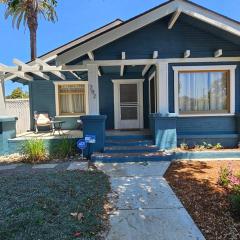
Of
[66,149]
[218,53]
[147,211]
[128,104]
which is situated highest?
[218,53]

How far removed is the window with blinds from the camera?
43.8 feet

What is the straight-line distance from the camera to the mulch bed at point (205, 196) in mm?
3716

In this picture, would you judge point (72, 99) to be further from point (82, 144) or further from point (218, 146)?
point (218, 146)

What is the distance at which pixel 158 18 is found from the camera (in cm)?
791

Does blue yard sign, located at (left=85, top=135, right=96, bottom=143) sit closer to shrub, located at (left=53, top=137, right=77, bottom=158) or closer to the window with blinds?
shrub, located at (left=53, top=137, right=77, bottom=158)

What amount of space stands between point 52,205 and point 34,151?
4211mm

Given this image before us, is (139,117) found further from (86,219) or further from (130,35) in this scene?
(86,219)

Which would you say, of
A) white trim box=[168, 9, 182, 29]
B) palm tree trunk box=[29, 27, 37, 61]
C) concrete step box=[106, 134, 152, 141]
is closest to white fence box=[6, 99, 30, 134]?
palm tree trunk box=[29, 27, 37, 61]

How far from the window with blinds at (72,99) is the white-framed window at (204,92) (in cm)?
584

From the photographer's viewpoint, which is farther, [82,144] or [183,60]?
[183,60]

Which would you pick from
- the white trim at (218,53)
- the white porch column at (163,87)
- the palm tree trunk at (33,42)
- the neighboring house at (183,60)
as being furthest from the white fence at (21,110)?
the white trim at (218,53)

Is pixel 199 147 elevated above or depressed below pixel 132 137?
below

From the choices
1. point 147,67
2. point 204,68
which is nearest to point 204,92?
point 204,68

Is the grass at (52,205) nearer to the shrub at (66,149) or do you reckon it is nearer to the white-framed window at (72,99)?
the shrub at (66,149)
